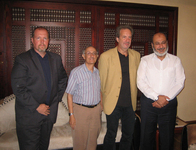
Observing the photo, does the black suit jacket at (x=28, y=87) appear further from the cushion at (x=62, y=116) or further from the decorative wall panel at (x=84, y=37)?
the decorative wall panel at (x=84, y=37)

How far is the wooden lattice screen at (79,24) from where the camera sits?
2.47m

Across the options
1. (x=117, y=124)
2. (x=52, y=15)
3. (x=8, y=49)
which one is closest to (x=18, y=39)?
(x=8, y=49)

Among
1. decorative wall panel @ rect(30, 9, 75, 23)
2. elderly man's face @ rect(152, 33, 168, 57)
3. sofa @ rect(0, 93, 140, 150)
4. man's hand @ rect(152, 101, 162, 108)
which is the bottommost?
sofa @ rect(0, 93, 140, 150)

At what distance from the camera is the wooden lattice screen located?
2469mm

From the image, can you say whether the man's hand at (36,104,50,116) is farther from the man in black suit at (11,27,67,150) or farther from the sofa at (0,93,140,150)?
the sofa at (0,93,140,150)

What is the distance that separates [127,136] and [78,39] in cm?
177

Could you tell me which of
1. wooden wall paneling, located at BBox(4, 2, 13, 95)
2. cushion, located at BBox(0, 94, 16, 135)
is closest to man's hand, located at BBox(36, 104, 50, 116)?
cushion, located at BBox(0, 94, 16, 135)

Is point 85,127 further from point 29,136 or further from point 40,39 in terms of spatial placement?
point 40,39

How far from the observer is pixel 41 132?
1.62 metres

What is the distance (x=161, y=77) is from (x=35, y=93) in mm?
1474

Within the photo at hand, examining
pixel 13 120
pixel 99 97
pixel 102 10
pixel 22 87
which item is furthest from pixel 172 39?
pixel 13 120

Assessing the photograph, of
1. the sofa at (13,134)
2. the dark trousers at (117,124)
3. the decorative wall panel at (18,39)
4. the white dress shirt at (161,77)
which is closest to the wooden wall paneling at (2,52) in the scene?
A: the decorative wall panel at (18,39)

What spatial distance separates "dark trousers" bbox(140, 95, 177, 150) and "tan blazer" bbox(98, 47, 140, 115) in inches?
7.9

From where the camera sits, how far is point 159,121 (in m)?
1.85
